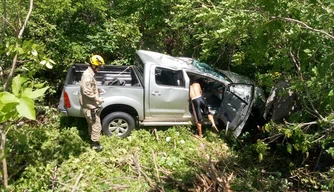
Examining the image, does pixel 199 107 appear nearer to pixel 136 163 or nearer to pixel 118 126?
pixel 118 126

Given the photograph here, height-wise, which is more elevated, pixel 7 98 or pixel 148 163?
pixel 7 98

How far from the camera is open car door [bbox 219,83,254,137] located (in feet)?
21.8

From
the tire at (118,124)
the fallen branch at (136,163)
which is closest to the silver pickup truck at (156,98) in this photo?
the tire at (118,124)

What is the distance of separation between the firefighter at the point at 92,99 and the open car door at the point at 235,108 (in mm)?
2594

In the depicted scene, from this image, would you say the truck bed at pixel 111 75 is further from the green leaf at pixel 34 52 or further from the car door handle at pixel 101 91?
the green leaf at pixel 34 52

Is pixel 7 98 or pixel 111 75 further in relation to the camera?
pixel 111 75

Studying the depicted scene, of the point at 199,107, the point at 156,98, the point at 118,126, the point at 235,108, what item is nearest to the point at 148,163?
the point at 118,126

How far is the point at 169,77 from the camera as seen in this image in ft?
23.3

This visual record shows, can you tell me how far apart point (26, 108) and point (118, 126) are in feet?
18.4

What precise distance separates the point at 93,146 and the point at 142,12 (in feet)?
15.8

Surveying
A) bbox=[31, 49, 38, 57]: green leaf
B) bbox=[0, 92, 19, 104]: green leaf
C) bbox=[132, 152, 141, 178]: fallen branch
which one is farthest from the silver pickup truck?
bbox=[0, 92, 19, 104]: green leaf

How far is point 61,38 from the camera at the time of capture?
8164mm

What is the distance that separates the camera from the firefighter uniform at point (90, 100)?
6.02 m

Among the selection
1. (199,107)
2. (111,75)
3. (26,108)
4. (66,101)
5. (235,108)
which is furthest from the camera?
(111,75)
